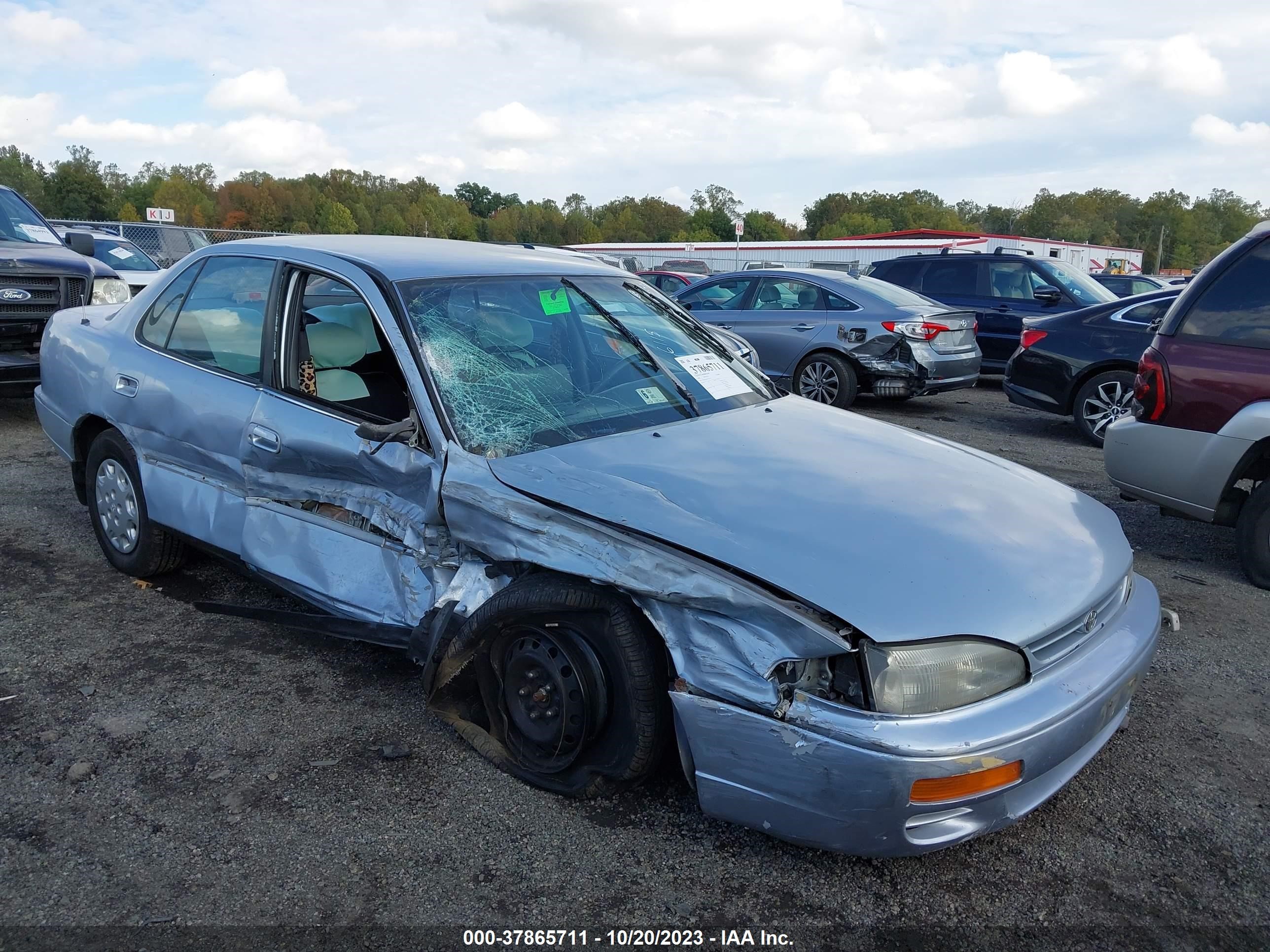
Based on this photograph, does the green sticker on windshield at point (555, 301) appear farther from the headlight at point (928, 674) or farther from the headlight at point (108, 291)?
the headlight at point (108, 291)

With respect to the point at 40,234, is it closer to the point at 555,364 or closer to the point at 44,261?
the point at 44,261

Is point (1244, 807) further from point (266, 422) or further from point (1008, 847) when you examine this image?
point (266, 422)

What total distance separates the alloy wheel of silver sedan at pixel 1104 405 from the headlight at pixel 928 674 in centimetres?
673

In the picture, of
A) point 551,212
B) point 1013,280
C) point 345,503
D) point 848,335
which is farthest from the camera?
point 551,212

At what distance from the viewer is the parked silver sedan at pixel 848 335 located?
30.7 ft

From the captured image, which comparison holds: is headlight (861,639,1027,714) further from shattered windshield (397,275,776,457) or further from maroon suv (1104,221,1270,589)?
maroon suv (1104,221,1270,589)

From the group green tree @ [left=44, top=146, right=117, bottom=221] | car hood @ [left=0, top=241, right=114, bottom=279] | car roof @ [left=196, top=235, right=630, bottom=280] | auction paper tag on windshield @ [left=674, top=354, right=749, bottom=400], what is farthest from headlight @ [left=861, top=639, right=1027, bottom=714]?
Answer: green tree @ [left=44, top=146, right=117, bottom=221]

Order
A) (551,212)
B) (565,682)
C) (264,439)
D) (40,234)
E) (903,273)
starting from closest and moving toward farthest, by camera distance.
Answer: (565,682) → (264,439) → (40,234) → (903,273) → (551,212)

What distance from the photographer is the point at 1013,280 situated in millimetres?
11594

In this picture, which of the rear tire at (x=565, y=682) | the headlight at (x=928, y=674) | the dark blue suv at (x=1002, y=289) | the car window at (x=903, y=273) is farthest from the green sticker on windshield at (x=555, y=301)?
the car window at (x=903, y=273)

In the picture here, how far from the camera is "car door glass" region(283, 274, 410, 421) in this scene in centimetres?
336

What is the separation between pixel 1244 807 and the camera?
283cm

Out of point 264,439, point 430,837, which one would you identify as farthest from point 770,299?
point 430,837

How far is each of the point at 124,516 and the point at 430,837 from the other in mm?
2588
